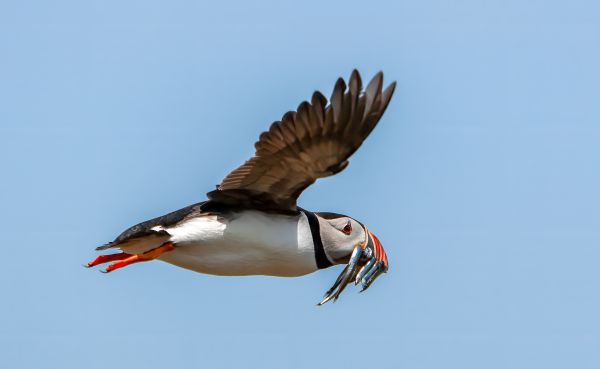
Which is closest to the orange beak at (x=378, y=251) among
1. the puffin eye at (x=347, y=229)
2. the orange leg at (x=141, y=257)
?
the puffin eye at (x=347, y=229)

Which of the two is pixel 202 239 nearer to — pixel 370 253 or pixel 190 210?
pixel 190 210

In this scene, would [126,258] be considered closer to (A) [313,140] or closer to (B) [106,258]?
(B) [106,258]

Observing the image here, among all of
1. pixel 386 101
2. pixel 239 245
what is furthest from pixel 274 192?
pixel 386 101

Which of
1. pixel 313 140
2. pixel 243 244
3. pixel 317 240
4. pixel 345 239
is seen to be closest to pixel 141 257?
pixel 243 244

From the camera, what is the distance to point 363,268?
11.1 m

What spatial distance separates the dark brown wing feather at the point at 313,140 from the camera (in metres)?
9.84

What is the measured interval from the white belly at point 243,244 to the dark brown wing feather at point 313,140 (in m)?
0.34

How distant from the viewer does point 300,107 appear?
9.82 m

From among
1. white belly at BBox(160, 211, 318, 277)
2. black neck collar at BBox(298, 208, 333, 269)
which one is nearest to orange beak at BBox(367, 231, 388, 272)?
black neck collar at BBox(298, 208, 333, 269)

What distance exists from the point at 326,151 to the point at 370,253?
149 centimetres

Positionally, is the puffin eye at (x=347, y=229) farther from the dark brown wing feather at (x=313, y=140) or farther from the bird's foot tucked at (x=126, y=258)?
the bird's foot tucked at (x=126, y=258)

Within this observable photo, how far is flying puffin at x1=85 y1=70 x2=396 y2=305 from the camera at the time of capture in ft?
33.3

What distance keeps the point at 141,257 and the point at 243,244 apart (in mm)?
990

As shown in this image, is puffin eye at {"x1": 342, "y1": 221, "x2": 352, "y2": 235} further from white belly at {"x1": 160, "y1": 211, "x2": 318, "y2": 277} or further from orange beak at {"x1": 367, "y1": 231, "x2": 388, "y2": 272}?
white belly at {"x1": 160, "y1": 211, "x2": 318, "y2": 277}
